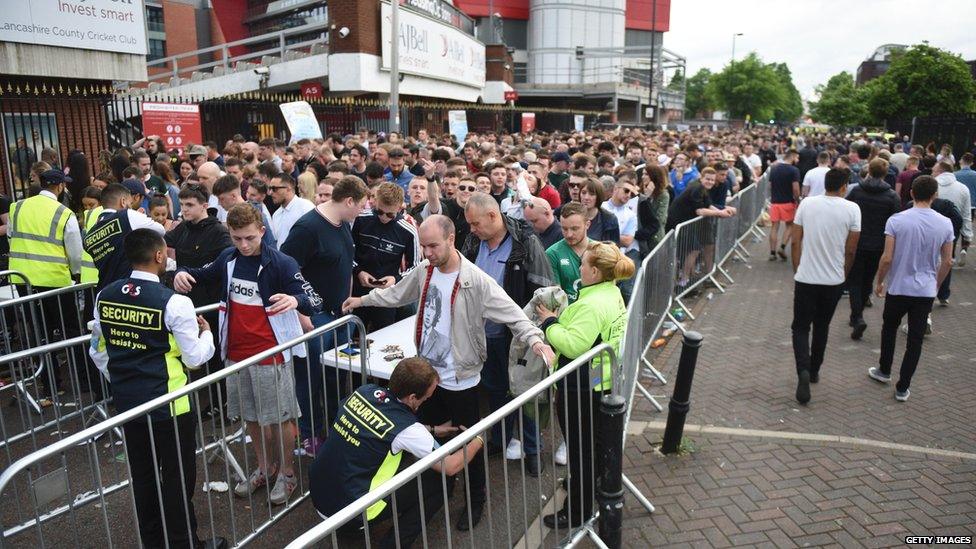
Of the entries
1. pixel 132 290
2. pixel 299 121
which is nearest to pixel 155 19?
pixel 299 121

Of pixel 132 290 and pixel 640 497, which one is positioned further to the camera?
pixel 640 497

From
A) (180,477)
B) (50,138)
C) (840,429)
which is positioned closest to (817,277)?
(840,429)

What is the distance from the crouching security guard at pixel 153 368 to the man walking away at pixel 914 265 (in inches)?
239

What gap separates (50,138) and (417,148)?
22.7 ft

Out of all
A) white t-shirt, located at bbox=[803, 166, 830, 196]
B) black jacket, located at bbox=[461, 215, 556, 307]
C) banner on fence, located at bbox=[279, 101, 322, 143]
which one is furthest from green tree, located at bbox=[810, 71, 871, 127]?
black jacket, located at bbox=[461, 215, 556, 307]

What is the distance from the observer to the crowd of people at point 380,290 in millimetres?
3598

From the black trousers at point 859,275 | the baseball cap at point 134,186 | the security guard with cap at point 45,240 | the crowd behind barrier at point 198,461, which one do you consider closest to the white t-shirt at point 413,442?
the crowd behind barrier at point 198,461

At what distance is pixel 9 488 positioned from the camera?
15.0 ft

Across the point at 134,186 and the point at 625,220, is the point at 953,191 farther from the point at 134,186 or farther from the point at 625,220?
the point at 134,186

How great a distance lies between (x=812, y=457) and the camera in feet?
16.8

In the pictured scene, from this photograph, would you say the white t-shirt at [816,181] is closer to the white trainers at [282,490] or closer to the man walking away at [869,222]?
the man walking away at [869,222]

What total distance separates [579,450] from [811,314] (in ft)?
11.7

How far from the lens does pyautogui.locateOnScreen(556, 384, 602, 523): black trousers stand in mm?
3789

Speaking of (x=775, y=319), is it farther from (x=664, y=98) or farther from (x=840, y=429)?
(x=664, y=98)
